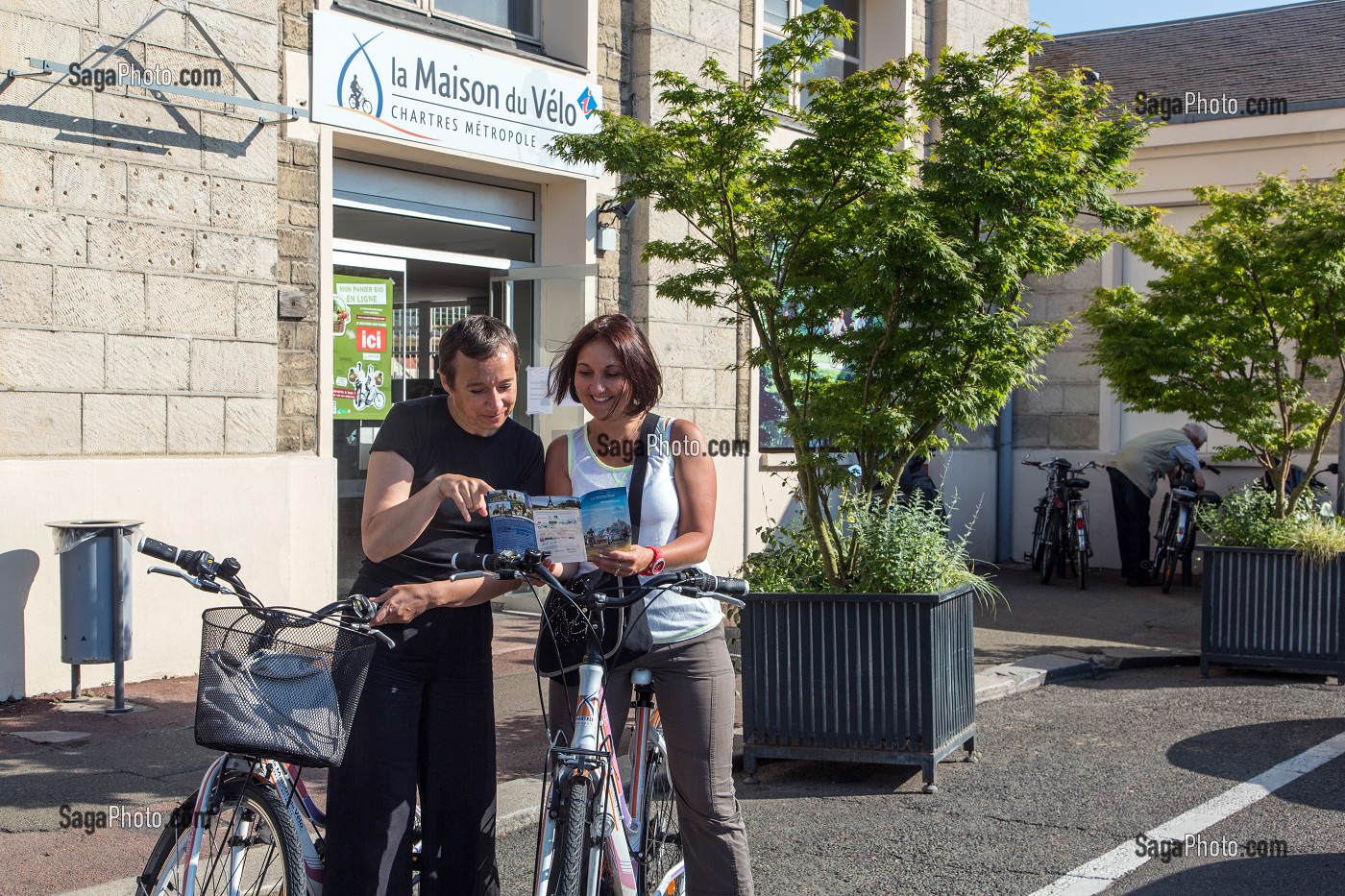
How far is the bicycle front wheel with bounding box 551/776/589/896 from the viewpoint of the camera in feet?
10.4

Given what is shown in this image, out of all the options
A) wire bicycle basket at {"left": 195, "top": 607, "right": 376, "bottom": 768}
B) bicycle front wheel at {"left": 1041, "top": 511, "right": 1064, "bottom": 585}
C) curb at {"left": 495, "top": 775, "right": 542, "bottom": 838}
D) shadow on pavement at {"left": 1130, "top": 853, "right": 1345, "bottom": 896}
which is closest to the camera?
wire bicycle basket at {"left": 195, "top": 607, "right": 376, "bottom": 768}

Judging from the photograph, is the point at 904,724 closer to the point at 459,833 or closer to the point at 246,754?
the point at 459,833

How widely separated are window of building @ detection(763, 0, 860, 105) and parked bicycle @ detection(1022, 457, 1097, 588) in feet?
16.6

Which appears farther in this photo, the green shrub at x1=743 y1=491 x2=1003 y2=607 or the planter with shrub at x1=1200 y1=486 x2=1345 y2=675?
the planter with shrub at x1=1200 y1=486 x2=1345 y2=675

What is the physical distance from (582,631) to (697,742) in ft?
1.65

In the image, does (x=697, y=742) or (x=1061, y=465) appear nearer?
(x=697, y=742)

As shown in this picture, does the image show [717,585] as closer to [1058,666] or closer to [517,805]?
[517,805]

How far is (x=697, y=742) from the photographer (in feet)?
12.3

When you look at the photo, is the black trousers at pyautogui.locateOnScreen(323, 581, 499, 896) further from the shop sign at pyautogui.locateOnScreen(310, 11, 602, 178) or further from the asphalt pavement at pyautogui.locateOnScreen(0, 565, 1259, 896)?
the shop sign at pyautogui.locateOnScreen(310, 11, 602, 178)

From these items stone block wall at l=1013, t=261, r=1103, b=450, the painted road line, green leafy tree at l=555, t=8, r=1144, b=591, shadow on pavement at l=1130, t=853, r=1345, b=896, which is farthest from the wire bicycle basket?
stone block wall at l=1013, t=261, r=1103, b=450

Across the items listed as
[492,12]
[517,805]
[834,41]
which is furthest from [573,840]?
[834,41]

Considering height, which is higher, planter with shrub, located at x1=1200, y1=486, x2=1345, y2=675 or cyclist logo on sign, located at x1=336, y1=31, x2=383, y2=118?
cyclist logo on sign, located at x1=336, y1=31, x2=383, y2=118

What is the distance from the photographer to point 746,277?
6.89m

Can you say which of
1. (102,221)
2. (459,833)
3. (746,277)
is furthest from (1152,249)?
(459,833)
